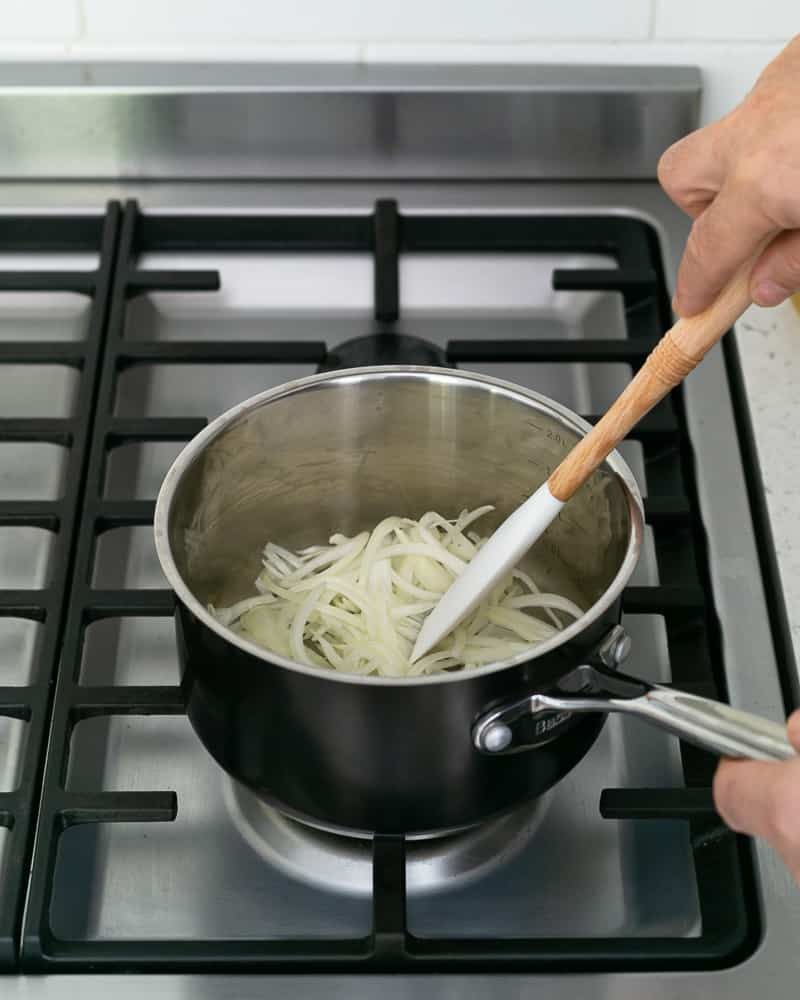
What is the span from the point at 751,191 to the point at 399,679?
0.83 ft

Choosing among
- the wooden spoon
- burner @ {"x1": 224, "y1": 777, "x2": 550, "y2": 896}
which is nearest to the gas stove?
burner @ {"x1": 224, "y1": 777, "x2": 550, "y2": 896}

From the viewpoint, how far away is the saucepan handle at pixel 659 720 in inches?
22.1

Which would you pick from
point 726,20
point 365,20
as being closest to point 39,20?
point 365,20

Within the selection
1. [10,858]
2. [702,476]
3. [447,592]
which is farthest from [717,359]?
[10,858]

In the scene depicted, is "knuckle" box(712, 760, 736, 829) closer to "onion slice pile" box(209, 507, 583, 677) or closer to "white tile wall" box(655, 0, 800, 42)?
"onion slice pile" box(209, 507, 583, 677)

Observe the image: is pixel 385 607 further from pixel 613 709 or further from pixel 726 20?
pixel 726 20

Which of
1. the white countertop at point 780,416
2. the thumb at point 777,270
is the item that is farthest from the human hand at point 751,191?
the white countertop at point 780,416

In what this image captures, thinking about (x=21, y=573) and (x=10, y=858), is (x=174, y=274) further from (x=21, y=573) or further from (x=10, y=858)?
(x=10, y=858)

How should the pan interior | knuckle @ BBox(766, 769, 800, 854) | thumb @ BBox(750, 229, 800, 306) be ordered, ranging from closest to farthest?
1. knuckle @ BBox(766, 769, 800, 854)
2. thumb @ BBox(750, 229, 800, 306)
3. the pan interior

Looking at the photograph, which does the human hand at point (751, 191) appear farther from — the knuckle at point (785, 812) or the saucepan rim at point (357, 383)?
the knuckle at point (785, 812)

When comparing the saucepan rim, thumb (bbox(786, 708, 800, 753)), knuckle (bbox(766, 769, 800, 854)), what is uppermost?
the saucepan rim

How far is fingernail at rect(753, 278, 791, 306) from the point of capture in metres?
0.64

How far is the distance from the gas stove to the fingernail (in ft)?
0.64

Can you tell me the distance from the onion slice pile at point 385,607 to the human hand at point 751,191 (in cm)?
21
